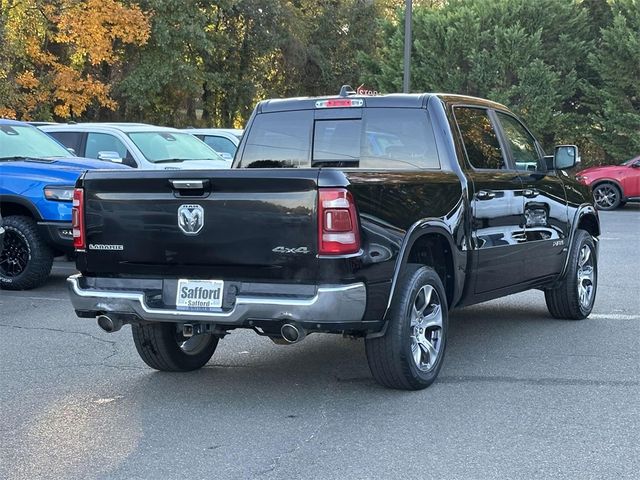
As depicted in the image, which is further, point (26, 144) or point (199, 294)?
point (26, 144)

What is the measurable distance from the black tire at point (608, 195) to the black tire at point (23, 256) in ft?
50.1

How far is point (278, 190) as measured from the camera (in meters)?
5.09

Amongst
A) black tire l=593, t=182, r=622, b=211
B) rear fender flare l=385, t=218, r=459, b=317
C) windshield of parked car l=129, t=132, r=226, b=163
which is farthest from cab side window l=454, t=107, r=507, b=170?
black tire l=593, t=182, r=622, b=211

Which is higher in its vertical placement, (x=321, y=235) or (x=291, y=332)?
(x=321, y=235)

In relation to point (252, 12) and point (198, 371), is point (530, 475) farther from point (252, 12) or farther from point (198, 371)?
point (252, 12)

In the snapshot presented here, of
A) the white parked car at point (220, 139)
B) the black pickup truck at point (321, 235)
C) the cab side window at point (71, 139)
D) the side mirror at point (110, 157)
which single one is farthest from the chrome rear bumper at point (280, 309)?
the white parked car at point (220, 139)

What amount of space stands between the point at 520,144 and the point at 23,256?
540cm

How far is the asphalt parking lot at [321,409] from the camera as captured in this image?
4.52 meters

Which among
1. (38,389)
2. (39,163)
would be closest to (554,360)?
(38,389)

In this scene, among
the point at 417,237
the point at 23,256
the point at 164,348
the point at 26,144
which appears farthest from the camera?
the point at 26,144

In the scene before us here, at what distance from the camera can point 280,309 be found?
5.08 metres

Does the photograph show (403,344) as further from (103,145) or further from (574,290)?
(103,145)

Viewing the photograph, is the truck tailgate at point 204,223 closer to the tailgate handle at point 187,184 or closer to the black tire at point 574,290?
the tailgate handle at point 187,184

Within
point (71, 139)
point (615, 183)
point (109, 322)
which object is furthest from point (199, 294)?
point (615, 183)
